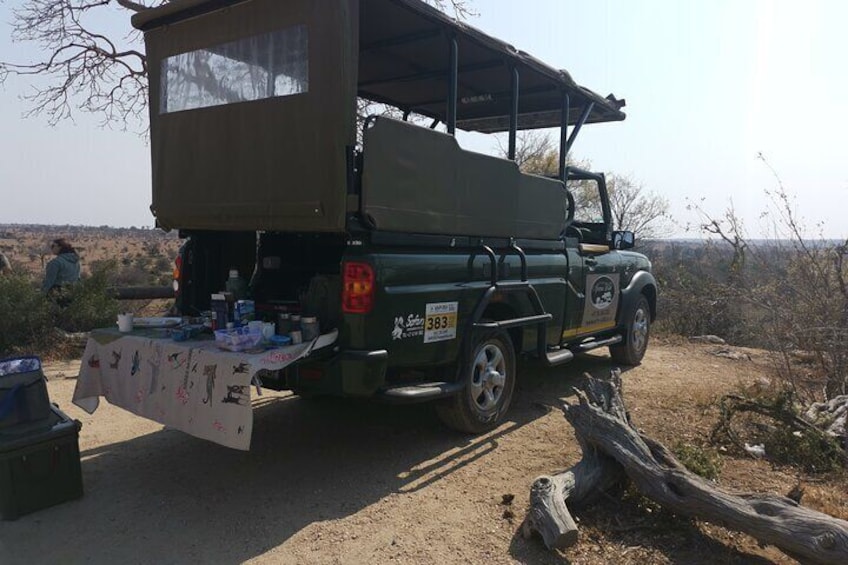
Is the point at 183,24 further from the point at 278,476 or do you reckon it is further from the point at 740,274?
the point at 740,274

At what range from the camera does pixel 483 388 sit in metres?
5.22

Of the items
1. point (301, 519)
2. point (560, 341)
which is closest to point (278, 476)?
point (301, 519)

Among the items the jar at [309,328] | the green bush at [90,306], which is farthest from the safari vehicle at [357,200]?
the green bush at [90,306]

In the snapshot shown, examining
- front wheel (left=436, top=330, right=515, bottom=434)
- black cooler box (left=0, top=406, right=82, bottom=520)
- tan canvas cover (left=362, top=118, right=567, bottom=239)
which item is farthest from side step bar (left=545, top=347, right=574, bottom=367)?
black cooler box (left=0, top=406, right=82, bottom=520)

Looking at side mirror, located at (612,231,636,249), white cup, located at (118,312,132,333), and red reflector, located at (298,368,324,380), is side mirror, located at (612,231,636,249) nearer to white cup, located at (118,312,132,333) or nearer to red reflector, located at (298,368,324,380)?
red reflector, located at (298,368,324,380)

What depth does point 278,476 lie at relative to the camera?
14.4 ft

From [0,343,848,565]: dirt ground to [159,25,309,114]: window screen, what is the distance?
8.78ft

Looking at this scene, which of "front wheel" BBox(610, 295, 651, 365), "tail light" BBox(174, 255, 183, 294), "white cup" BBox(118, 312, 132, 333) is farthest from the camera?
"front wheel" BBox(610, 295, 651, 365)

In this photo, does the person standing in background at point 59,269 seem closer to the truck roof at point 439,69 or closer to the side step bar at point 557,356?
the truck roof at point 439,69

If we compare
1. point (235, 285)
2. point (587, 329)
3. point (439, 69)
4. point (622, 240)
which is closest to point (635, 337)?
point (622, 240)

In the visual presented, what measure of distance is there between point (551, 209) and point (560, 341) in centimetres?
133

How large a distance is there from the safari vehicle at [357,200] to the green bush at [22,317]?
15.6ft

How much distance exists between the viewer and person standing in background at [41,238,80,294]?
9305 mm

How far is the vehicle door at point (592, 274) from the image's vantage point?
6613 millimetres
